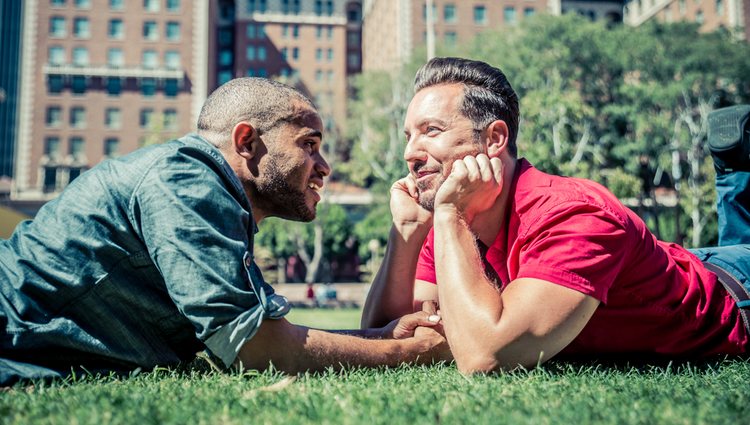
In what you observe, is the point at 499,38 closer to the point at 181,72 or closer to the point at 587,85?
the point at 587,85

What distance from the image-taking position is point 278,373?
299 centimetres

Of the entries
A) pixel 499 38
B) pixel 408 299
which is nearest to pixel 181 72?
pixel 499 38

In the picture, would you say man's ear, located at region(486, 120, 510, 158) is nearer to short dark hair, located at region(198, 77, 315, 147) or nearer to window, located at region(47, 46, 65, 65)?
short dark hair, located at region(198, 77, 315, 147)

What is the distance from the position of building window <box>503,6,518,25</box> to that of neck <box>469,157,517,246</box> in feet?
188

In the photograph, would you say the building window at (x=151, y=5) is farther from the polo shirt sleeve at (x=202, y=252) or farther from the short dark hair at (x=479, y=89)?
the polo shirt sleeve at (x=202, y=252)

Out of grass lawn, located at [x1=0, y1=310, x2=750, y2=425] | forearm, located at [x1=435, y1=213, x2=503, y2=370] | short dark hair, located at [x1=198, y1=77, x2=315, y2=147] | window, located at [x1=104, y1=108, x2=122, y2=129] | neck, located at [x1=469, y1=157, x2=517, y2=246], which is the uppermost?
window, located at [x1=104, y1=108, x2=122, y2=129]

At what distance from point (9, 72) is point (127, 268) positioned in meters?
142

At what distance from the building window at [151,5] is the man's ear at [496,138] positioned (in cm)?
Result: 6155

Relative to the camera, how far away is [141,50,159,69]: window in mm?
57438

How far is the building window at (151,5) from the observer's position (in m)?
57.9

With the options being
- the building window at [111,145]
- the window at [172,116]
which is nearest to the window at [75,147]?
the building window at [111,145]

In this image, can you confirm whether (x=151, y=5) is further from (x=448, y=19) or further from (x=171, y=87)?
(x=448, y=19)

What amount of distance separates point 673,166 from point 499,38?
12.5 meters

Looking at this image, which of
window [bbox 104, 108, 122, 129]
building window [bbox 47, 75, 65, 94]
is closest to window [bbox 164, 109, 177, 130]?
window [bbox 104, 108, 122, 129]
